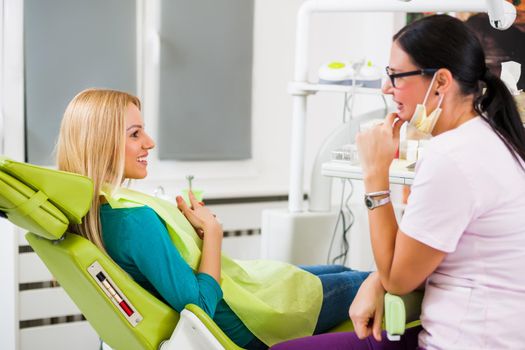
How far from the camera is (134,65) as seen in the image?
9.68 feet

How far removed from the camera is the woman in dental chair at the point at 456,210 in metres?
1.33

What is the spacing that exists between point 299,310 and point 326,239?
3.06ft

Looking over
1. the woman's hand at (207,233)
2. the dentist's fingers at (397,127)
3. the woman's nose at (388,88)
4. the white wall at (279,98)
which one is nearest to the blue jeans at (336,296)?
the woman's hand at (207,233)

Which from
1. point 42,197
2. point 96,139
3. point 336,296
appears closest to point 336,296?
point 336,296

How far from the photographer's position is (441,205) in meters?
1.32

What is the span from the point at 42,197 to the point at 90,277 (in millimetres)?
209

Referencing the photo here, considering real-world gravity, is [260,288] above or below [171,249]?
below

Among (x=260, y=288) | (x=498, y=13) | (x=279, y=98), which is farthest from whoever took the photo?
(x=279, y=98)

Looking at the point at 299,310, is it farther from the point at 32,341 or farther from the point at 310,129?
the point at 310,129

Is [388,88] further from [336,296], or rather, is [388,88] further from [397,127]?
[336,296]

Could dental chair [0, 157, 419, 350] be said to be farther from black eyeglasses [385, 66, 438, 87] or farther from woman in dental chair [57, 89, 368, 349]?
black eyeglasses [385, 66, 438, 87]

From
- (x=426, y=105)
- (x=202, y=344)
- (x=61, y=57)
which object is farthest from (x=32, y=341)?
(x=426, y=105)

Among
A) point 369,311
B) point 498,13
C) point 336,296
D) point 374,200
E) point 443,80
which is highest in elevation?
point 498,13

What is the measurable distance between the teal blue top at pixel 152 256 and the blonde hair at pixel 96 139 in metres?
0.09
